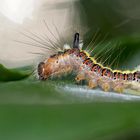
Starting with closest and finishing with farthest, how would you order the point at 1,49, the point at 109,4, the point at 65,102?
the point at 65,102
the point at 109,4
the point at 1,49

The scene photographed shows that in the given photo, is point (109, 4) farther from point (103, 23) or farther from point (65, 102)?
point (65, 102)

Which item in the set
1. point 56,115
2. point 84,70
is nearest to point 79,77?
point 84,70

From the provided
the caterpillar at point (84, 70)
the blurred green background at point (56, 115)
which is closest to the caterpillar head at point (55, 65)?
the caterpillar at point (84, 70)

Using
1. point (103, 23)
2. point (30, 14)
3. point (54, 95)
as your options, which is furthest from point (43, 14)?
point (54, 95)

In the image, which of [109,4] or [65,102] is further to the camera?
[109,4]

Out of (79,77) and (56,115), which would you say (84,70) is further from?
(56,115)

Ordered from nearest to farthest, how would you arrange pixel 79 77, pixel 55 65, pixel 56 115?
pixel 56 115 < pixel 79 77 < pixel 55 65

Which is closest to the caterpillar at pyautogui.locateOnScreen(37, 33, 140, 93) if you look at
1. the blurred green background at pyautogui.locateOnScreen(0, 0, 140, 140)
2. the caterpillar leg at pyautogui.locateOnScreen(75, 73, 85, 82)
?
the caterpillar leg at pyautogui.locateOnScreen(75, 73, 85, 82)

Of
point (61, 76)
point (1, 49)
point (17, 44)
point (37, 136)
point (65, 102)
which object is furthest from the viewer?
point (17, 44)

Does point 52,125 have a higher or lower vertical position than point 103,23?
lower
